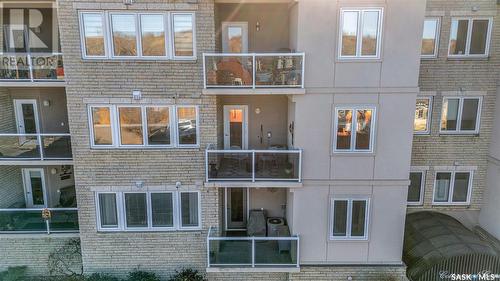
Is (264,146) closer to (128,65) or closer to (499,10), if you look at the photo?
(128,65)

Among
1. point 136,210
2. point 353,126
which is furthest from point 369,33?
point 136,210

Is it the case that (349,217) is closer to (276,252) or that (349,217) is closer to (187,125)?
(276,252)

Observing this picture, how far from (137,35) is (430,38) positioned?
30.3 ft

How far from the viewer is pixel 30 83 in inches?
365

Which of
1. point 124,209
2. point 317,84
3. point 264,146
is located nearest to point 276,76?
point 317,84

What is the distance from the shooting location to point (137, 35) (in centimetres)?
826

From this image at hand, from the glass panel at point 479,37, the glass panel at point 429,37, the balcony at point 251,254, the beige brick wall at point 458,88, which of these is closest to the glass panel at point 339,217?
the balcony at point 251,254

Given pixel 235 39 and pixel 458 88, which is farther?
pixel 235 39

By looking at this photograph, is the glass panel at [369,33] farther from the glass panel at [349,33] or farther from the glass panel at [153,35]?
the glass panel at [153,35]

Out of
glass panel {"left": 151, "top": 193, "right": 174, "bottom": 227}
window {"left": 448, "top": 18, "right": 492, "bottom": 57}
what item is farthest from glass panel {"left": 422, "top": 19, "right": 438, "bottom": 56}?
glass panel {"left": 151, "top": 193, "right": 174, "bottom": 227}

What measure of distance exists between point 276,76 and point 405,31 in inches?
145

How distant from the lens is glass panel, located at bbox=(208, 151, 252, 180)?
28.5ft

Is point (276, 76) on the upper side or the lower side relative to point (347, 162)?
upper

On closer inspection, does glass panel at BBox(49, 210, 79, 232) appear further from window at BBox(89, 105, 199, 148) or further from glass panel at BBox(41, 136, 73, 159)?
window at BBox(89, 105, 199, 148)
